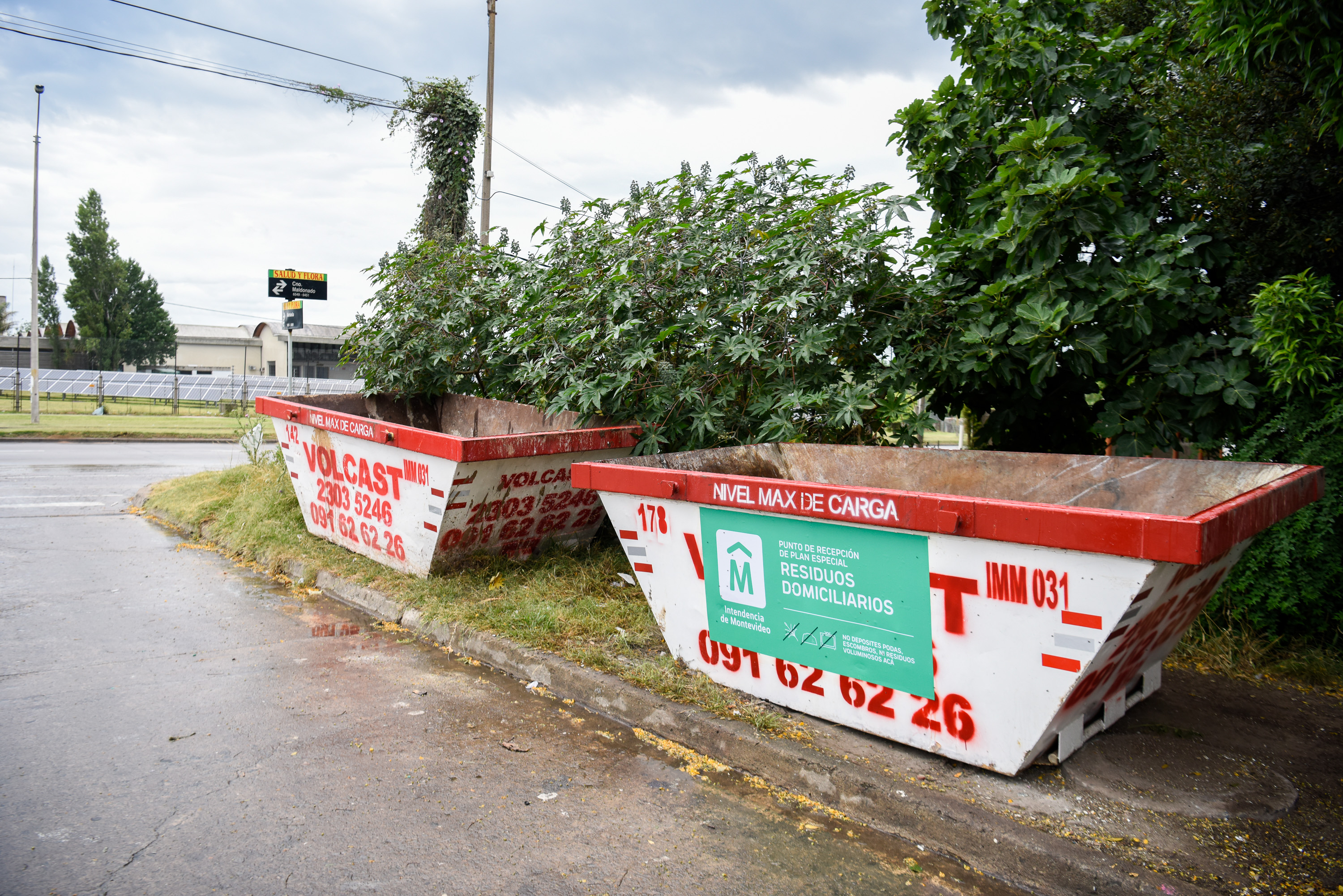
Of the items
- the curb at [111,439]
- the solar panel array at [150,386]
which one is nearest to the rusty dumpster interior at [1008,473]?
the curb at [111,439]

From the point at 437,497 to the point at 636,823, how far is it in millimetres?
2963

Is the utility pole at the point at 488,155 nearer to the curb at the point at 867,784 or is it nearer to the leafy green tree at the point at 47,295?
the curb at the point at 867,784

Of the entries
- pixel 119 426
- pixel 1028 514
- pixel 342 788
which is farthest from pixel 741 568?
pixel 119 426

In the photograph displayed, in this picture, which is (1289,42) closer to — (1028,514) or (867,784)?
(1028,514)

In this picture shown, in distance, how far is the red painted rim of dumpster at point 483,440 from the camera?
4.99 meters

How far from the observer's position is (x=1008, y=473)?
160 inches

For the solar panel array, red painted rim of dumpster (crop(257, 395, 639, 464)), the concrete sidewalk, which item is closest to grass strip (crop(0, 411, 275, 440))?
the solar panel array

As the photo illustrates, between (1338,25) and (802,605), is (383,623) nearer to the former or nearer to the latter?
(802,605)

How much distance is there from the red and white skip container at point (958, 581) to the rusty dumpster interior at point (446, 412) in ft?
10.6

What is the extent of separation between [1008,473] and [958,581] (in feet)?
4.79

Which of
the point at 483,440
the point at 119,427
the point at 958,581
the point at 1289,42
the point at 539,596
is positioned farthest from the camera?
the point at 119,427

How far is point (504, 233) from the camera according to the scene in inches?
329

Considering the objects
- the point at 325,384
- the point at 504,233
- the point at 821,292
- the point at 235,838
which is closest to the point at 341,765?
the point at 235,838

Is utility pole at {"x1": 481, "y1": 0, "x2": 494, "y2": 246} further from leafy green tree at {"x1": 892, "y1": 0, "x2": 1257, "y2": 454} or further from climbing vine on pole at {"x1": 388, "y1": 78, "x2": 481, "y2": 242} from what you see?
leafy green tree at {"x1": 892, "y1": 0, "x2": 1257, "y2": 454}
